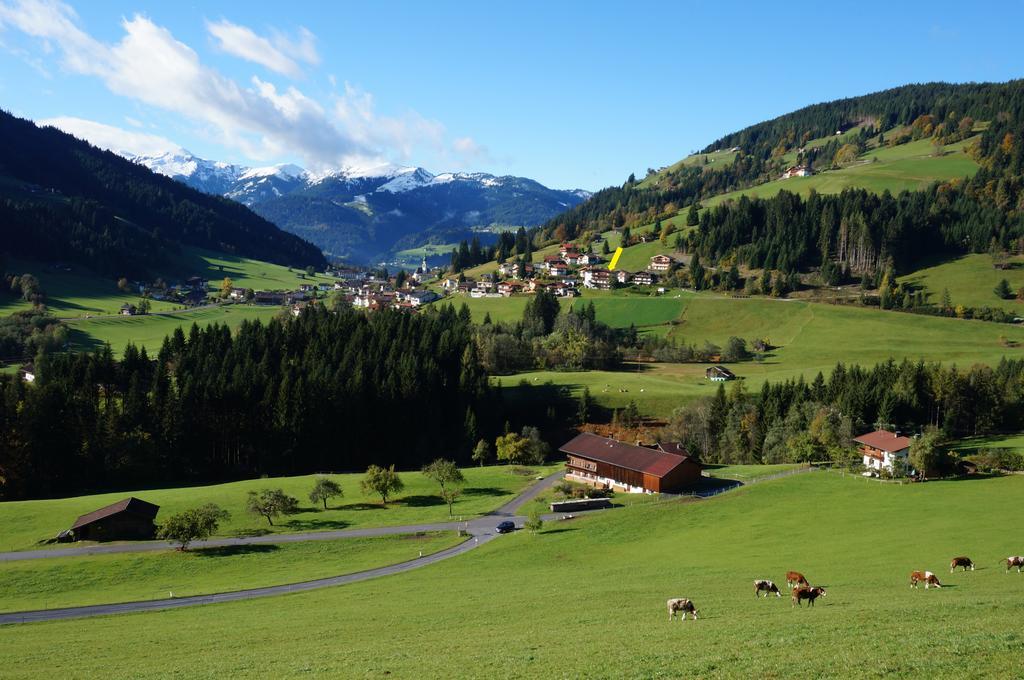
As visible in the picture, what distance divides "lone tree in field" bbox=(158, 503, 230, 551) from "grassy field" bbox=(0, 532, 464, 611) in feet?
4.25

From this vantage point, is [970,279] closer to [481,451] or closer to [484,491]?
[481,451]

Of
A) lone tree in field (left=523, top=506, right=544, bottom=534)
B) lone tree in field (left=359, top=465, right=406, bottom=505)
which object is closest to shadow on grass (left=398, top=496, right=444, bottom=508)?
lone tree in field (left=359, top=465, right=406, bottom=505)

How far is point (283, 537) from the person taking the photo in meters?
61.7

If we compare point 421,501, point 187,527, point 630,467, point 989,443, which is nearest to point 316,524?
point 187,527

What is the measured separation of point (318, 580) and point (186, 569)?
39.4ft

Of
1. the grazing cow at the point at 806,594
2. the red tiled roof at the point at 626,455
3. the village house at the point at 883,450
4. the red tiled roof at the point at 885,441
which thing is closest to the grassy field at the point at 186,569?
the red tiled roof at the point at 626,455

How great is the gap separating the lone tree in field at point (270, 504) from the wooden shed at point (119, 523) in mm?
8844

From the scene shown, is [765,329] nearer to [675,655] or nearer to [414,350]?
[414,350]

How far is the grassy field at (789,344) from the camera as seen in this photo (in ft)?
426

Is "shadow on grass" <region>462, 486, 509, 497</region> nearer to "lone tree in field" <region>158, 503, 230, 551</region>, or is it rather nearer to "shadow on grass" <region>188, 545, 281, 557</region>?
"shadow on grass" <region>188, 545, 281, 557</region>

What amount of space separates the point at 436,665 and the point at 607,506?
5119cm

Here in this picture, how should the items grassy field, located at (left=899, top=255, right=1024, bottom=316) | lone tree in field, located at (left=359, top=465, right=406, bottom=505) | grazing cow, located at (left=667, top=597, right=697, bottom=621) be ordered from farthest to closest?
1. grassy field, located at (left=899, top=255, right=1024, bottom=316)
2. lone tree in field, located at (left=359, top=465, right=406, bottom=505)
3. grazing cow, located at (left=667, top=597, right=697, bottom=621)

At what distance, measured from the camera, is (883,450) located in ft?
253

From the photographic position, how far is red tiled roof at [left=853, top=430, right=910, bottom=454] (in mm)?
76338
